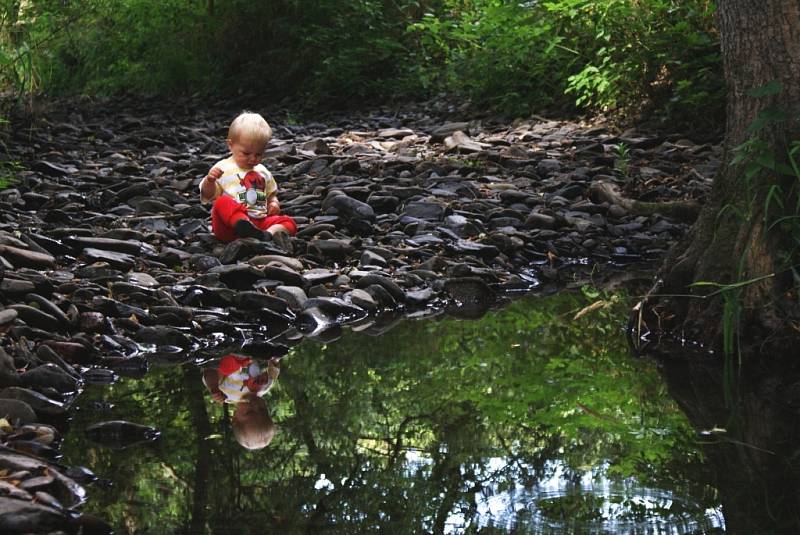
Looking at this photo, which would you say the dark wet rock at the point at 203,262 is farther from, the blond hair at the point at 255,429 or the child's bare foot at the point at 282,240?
the blond hair at the point at 255,429

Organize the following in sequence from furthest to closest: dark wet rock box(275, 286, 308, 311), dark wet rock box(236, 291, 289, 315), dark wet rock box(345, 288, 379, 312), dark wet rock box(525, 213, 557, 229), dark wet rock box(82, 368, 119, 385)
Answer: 1. dark wet rock box(525, 213, 557, 229)
2. dark wet rock box(345, 288, 379, 312)
3. dark wet rock box(275, 286, 308, 311)
4. dark wet rock box(236, 291, 289, 315)
5. dark wet rock box(82, 368, 119, 385)

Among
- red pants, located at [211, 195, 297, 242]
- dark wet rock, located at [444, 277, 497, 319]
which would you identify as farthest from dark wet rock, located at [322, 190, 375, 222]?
dark wet rock, located at [444, 277, 497, 319]

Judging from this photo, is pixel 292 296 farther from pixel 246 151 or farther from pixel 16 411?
pixel 16 411


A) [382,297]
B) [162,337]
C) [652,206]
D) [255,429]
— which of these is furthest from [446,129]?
[255,429]

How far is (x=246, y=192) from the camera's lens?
610 centimetres

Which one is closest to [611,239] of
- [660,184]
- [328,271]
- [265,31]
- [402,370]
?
[660,184]

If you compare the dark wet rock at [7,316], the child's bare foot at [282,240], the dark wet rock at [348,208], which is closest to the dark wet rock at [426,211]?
the dark wet rock at [348,208]

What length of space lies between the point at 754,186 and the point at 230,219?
3.09m

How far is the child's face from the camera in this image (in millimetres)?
5999

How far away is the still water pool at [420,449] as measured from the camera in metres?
2.71

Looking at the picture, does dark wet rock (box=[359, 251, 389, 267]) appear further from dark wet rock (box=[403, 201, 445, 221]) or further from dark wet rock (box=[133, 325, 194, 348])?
dark wet rock (box=[133, 325, 194, 348])

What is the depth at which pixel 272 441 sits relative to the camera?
10.9 feet

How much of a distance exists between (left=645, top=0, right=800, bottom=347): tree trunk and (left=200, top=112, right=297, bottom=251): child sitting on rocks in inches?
105

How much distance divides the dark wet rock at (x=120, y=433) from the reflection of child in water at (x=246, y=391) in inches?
11.6
